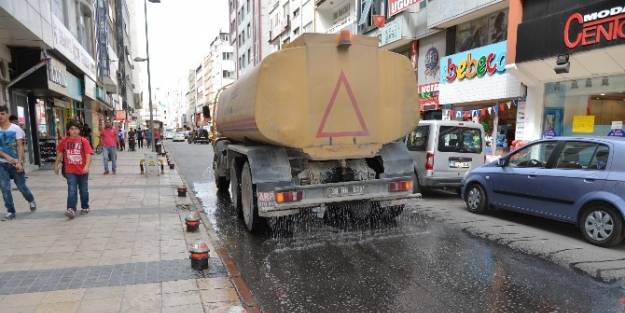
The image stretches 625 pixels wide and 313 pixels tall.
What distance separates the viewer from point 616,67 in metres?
10.9

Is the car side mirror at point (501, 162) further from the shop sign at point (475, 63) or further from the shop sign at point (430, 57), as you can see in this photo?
the shop sign at point (430, 57)

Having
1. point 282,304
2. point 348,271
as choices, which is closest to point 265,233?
point 348,271

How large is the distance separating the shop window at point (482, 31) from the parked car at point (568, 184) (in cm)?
1044

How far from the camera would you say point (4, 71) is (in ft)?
41.2

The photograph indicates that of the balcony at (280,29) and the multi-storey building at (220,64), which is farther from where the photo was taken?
the multi-storey building at (220,64)

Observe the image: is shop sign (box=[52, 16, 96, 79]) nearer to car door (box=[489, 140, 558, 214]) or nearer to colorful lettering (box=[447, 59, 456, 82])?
car door (box=[489, 140, 558, 214])

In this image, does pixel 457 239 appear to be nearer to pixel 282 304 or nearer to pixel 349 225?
pixel 349 225

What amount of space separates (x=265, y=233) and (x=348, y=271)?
80.4 inches

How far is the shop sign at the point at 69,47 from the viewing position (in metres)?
14.1

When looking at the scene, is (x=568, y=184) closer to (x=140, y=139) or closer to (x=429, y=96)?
(x=429, y=96)

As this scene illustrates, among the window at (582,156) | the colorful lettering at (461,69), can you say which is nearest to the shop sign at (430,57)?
the colorful lettering at (461,69)

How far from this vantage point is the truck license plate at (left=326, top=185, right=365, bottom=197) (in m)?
5.91

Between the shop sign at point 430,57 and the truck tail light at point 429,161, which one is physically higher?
the shop sign at point 430,57

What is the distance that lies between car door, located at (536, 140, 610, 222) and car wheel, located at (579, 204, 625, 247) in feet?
0.64
